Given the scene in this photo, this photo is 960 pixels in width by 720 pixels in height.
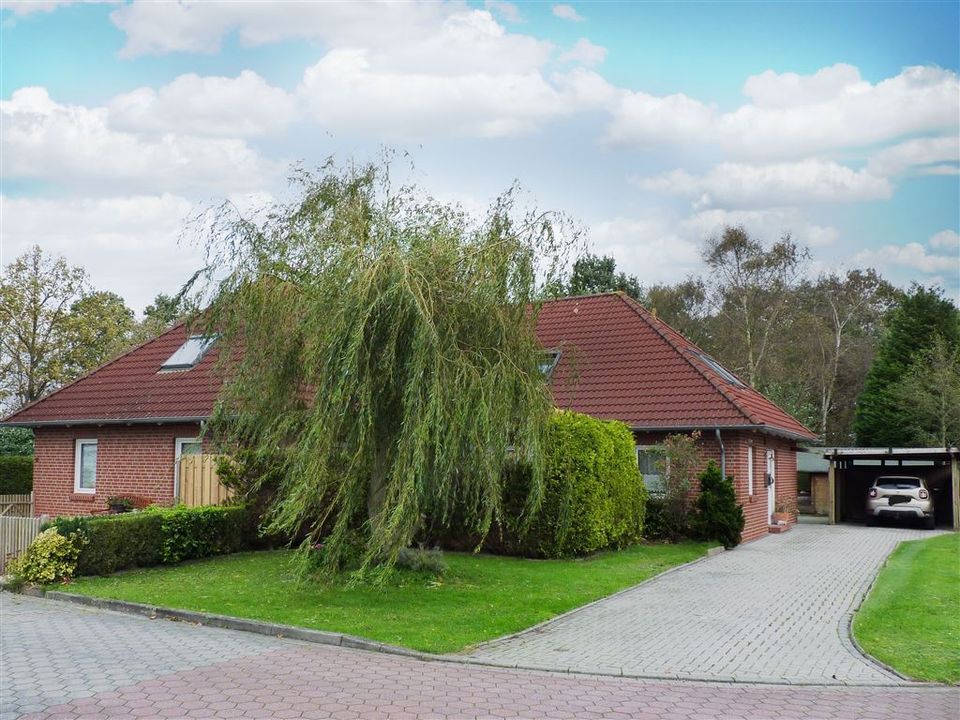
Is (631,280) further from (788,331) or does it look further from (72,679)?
(72,679)

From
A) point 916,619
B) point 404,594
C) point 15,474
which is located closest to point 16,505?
point 15,474

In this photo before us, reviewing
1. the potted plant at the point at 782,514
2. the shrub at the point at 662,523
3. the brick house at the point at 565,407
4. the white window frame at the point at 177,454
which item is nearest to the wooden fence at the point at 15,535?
the brick house at the point at 565,407

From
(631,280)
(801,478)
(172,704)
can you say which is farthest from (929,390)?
(172,704)

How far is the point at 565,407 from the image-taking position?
2098 cm

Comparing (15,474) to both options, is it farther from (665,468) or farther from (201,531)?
(665,468)

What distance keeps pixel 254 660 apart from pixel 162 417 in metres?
13.6

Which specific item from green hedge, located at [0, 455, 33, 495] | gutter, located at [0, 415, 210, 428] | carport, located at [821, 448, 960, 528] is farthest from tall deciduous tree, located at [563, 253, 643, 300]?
gutter, located at [0, 415, 210, 428]

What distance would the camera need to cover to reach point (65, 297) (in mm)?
36781

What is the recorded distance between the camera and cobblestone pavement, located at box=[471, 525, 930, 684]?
→ 27.9ft

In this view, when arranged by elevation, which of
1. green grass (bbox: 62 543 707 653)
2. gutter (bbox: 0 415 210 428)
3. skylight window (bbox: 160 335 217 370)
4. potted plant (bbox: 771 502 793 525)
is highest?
skylight window (bbox: 160 335 217 370)

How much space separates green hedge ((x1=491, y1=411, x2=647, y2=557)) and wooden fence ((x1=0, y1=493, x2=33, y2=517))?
13.4 meters

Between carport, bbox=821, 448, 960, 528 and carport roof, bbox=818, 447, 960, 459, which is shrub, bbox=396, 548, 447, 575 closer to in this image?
carport roof, bbox=818, 447, 960, 459

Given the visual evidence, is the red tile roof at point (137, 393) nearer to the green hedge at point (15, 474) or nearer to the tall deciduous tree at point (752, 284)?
the green hedge at point (15, 474)

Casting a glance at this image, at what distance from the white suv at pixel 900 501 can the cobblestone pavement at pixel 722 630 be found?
34.5ft
